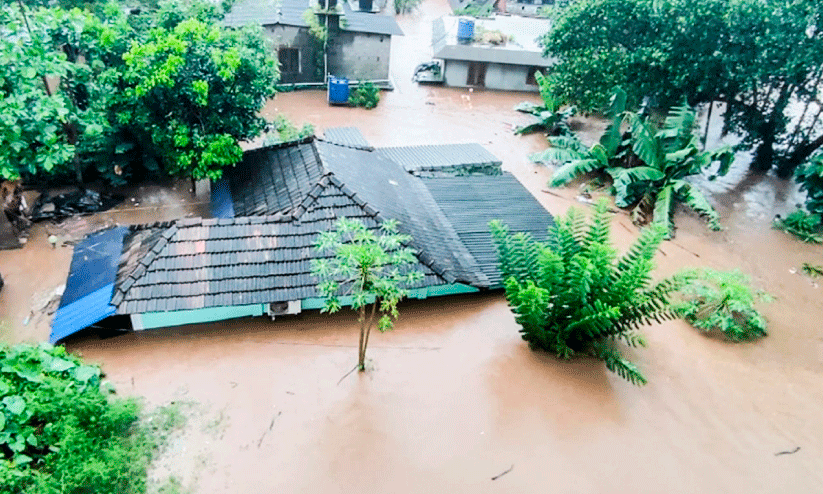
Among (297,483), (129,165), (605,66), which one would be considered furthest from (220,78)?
(605,66)

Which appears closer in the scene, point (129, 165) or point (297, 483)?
point (297, 483)

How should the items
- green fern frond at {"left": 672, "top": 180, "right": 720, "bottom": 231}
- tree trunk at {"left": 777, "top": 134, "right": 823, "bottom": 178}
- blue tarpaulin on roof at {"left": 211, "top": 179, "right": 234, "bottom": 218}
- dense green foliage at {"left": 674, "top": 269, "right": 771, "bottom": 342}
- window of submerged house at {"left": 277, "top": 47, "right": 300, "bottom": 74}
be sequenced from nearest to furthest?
dense green foliage at {"left": 674, "top": 269, "right": 771, "bottom": 342} → blue tarpaulin on roof at {"left": 211, "top": 179, "right": 234, "bottom": 218} → green fern frond at {"left": 672, "top": 180, "right": 720, "bottom": 231} → tree trunk at {"left": 777, "top": 134, "right": 823, "bottom": 178} → window of submerged house at {"left": 277, "top": 47, "right": 300, "bottom": 74}

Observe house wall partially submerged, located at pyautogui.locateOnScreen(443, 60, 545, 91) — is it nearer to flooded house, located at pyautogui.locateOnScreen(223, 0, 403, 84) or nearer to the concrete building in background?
the concrete building in background

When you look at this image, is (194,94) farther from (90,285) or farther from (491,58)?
(491,58)

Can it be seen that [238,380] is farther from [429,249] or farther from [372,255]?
[429,249]

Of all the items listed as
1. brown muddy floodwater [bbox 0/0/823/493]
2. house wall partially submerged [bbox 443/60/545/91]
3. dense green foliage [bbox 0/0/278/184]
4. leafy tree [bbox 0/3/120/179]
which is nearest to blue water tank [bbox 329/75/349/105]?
house wall partially submerged [bbox 443/60/545/91]

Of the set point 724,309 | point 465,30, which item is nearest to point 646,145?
point 724,309
